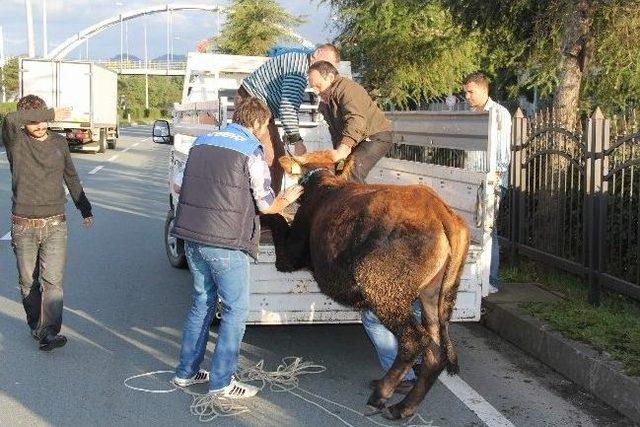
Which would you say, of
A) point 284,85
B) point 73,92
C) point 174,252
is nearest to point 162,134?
point 174,252

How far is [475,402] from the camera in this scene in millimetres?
5453

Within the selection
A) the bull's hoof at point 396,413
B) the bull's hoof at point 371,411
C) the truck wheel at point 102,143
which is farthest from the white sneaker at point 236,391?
the truck wheel at point 102,143

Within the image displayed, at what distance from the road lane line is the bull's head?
165cm

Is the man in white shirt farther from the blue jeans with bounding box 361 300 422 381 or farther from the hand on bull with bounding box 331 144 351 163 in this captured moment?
the blue jeans with bounding box 361 300 422 381

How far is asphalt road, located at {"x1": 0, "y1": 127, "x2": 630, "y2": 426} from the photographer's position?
520cm

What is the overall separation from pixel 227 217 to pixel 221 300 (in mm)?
576

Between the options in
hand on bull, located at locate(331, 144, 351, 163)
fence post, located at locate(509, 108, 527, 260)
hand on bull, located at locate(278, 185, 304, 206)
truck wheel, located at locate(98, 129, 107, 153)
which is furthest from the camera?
truck wheel, located at locate(98, 129, 107, 153)

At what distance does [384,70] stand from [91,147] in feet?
69.4

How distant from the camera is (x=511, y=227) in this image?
929cm

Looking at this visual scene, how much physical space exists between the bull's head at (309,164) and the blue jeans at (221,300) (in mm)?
730

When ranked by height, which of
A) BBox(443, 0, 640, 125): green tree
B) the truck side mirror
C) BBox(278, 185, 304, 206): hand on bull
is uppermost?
BBox(443, 0, 640, 125): green tree

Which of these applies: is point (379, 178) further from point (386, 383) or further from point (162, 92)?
point (162, 92)

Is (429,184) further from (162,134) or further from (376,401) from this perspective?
(162,134)

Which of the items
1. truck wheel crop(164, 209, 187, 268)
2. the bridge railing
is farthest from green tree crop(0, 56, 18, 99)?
truck wheel crop(164, 209, 187, 268)
